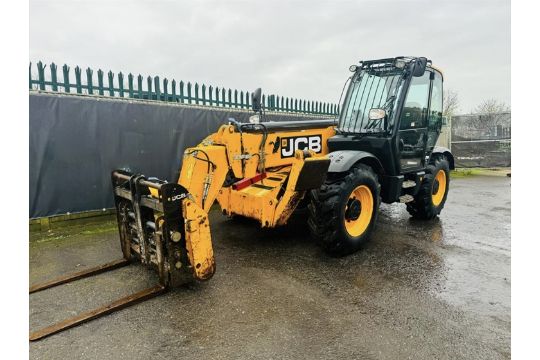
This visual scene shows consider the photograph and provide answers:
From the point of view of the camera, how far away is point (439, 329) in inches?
113

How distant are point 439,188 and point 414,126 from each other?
1780 mm

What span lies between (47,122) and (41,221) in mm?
1511

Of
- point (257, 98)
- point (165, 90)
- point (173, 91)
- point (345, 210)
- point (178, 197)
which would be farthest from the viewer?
point (173, 91)

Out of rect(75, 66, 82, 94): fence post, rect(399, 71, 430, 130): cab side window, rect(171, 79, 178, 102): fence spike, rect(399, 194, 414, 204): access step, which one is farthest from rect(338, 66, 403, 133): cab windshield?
rect(75, 66, 82, 94): fence post

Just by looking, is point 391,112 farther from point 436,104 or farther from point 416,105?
point 436,104

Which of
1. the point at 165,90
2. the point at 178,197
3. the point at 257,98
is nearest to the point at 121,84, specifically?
the point at 165,90

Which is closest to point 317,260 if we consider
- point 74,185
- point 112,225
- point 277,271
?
point 277,271

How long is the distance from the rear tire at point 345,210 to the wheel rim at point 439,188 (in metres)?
2.27

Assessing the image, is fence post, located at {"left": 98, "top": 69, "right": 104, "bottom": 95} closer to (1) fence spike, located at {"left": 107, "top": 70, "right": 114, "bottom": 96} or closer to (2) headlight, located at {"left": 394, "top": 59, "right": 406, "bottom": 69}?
(1) fence spike, located at {"left": 107, "top": 70, "right": 114, "bottom": 96}

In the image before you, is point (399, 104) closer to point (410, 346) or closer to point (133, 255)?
point (410, 346)

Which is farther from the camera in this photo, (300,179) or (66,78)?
(66,78)

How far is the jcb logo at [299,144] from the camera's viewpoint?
506 centimetres

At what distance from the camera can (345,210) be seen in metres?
4.34

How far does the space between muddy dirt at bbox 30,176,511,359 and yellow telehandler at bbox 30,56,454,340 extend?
26cm
